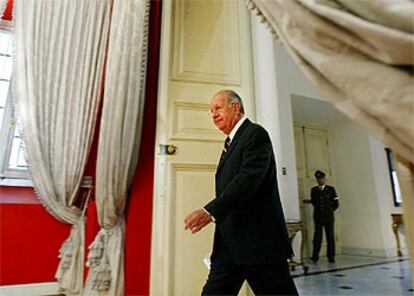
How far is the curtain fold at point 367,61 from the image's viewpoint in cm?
41

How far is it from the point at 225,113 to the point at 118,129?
71 cm

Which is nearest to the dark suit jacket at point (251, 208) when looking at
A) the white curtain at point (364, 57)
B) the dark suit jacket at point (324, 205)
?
the white curtain at point (364, 57)

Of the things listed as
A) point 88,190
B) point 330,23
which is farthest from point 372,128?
point 88,190

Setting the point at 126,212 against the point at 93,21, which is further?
→ the point at 93,21

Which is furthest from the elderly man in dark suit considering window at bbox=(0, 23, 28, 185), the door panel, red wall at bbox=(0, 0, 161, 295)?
the door panel

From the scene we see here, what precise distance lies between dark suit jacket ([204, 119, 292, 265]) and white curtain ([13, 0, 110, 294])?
1.31m

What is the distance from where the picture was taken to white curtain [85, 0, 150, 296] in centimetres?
167

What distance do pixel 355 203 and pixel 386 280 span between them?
2563 mm

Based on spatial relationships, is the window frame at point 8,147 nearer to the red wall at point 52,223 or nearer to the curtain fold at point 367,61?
the red wall at point 52,223

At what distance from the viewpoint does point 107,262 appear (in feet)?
5.77

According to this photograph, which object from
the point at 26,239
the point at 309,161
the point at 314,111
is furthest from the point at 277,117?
the point at 309,161

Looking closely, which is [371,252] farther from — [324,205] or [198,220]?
[198,220]

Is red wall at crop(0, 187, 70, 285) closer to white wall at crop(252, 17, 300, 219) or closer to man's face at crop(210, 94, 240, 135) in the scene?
man's face at crop(210, 94, 240, 135)

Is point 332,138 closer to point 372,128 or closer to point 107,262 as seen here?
point 107,262
